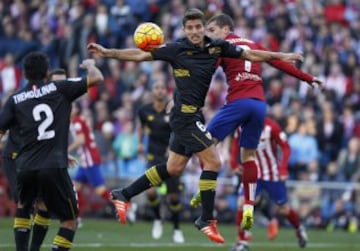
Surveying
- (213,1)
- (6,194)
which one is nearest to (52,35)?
(213,1)

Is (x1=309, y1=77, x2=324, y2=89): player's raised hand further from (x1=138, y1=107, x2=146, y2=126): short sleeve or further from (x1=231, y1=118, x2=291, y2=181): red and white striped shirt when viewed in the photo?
(x1=138, y1=107, x2=146, y2=126): short sleeve

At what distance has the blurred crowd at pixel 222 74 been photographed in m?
26.8

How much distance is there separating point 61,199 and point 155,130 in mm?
7989

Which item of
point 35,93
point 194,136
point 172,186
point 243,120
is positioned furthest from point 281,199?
point 35,93

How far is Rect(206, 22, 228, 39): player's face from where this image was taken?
16938 mm

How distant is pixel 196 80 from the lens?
1570 centimetres

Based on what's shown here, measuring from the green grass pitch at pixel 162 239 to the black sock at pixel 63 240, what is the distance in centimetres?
270

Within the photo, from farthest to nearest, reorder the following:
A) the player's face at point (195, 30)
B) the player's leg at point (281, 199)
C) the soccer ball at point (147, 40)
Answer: the player's leg at point (281, 199) → the soccer ball at point (147, 40) → the player's face at point (195, 30)

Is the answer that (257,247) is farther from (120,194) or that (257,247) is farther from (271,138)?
(120,194)

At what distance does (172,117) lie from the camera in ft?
53.2

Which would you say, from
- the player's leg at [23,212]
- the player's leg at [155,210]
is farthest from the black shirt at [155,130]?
the player's leg at [23,212]

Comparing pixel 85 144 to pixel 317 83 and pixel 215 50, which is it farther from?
pixel 215 50

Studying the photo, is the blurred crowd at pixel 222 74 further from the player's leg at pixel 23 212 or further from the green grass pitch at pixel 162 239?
the player's leg at pixel 23 212

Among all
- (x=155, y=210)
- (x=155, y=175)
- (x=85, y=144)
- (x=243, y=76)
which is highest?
(x=243, y=76)
